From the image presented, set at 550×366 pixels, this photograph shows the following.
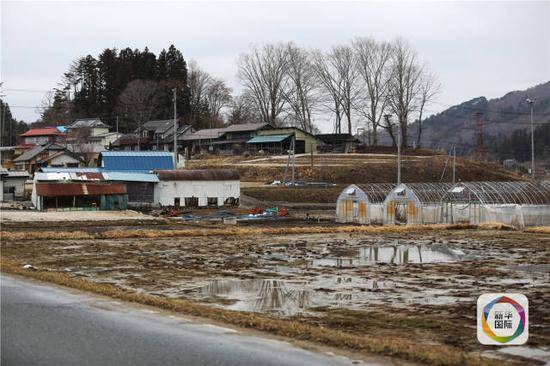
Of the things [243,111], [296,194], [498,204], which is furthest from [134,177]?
[243,111]

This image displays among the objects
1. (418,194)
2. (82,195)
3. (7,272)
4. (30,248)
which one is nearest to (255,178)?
(82,195)

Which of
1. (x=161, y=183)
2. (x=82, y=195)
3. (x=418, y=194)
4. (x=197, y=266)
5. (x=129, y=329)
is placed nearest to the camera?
(x=129, y=329)

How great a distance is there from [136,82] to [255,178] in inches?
1258

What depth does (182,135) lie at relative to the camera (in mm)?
83250

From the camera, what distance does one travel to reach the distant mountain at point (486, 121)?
422 feet

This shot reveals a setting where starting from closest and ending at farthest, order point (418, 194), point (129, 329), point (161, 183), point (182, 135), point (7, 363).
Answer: point (7, 363) → point (129, 329) → point (418, 194) → point (161, 183) → point (182, 135)

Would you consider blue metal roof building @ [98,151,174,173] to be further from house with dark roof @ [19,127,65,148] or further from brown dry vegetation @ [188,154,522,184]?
house with dark roof @ [19,127,65,148]

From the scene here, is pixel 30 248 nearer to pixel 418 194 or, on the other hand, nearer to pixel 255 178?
pixel 418 194

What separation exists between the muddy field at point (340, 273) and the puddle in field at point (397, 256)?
0.04 metres

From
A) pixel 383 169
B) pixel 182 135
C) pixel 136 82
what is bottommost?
pixel 383 169

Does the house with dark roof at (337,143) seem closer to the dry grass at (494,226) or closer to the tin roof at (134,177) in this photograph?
the tin roof at (134,177)

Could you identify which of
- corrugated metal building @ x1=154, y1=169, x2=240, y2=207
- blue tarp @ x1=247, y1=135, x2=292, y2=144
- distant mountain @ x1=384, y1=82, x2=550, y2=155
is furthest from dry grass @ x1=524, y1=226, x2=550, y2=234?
distant mountain @ x1=384, y1=82, x2=550, y2=155

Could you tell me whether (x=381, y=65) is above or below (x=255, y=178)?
above

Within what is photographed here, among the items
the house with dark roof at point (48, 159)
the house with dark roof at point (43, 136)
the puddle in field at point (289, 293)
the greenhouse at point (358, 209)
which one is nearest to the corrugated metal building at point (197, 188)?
the greenhouse at point (358, 209)
